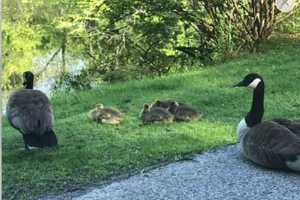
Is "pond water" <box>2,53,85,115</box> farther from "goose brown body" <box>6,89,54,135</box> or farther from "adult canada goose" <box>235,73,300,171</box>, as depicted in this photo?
"adult canada goose" <box>235,73,300,171</box>

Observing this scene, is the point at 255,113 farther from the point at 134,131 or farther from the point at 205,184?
the point at 134,131

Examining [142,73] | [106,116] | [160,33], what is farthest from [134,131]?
[160,33]

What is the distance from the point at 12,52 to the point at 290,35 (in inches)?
490

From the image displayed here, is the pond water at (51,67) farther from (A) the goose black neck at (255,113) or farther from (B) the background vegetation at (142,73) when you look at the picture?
(A) the goose black neck at (255,113)

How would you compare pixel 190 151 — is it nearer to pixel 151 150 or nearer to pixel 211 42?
pixel 151 150

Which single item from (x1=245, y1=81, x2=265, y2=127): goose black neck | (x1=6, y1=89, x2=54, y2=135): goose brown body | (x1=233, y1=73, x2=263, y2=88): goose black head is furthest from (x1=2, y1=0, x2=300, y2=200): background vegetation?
(x1=233, y1=73, x2=263, y2=88): goose black head

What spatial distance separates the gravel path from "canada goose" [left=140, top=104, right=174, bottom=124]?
183 cm

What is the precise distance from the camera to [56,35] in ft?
81.0

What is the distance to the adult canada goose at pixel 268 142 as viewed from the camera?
17.4ft

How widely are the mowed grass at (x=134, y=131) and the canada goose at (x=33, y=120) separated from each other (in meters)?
0.20

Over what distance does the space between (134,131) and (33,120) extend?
Answer: 5.18 feet

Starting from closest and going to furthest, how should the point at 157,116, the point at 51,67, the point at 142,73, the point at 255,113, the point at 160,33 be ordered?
the point at 255,113 → the point at 157,116 → the point at 142,73 → the point at 160,33 → the point at 51,67

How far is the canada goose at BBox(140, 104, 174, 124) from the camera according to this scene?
7.62 metres

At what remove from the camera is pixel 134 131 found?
24.0 feet
